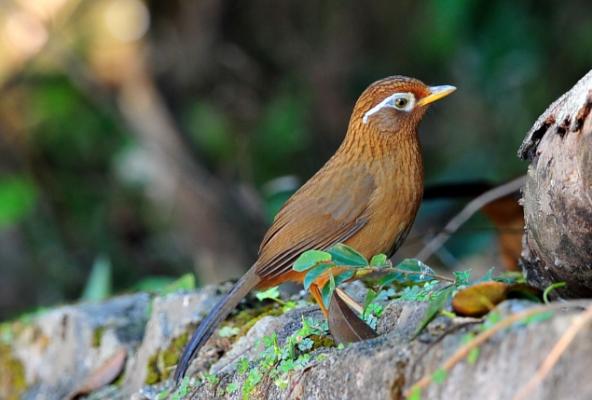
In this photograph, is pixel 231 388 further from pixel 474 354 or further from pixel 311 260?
pixel 474 354

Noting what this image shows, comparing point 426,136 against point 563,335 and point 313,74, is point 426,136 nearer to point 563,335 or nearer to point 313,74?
point 313,74

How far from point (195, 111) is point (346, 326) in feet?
23.0

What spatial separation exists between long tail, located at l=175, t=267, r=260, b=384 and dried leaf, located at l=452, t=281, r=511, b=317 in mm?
1593

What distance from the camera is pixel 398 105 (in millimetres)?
4180

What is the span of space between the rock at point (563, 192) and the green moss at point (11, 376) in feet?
9.54

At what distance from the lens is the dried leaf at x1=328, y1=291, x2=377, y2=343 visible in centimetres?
275

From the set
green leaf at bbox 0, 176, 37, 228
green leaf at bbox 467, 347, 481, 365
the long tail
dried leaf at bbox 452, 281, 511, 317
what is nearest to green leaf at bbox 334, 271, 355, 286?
dried leaf at bbox 452, 281, 511, 317

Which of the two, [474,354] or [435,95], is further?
[435,95]

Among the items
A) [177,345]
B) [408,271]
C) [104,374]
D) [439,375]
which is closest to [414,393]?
[439,375]

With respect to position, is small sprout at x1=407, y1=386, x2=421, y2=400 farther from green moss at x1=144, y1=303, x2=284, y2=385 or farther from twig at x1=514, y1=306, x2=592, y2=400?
green moss at x1=144, y1=303, x2=284, y2=385

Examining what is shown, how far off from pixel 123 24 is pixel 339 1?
2.24 metres

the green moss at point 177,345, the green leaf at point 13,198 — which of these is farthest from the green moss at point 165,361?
the green leaf at point 13,198

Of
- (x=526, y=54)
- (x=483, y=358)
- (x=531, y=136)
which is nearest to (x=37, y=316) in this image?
(x=531, y=136)

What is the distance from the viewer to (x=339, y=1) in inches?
398
